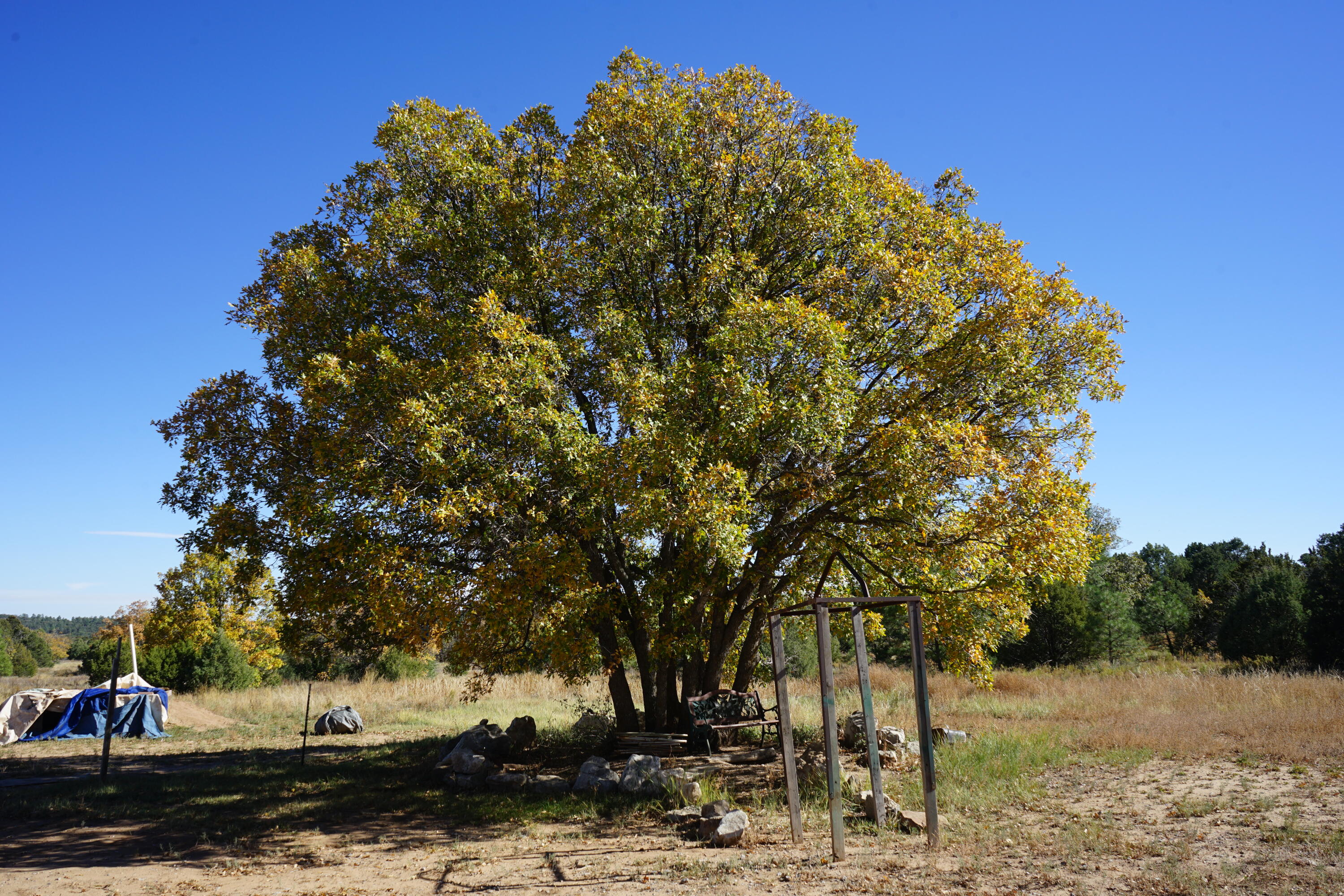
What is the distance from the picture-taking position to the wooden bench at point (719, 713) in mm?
12406

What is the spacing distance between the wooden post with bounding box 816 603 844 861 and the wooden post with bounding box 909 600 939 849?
0.85 metres

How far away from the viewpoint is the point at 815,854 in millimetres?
8094

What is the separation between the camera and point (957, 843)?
26.7 feet

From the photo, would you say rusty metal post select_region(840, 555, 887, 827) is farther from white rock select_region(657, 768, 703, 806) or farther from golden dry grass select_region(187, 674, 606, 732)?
golden dry grass select_region(187, 674, 606, 732)

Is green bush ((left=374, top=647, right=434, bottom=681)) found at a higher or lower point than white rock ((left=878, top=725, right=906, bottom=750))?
lower

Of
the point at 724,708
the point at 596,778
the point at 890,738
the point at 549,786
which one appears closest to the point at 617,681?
the point at 724,708

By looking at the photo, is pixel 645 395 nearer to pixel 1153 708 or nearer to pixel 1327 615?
pixel 1153 708

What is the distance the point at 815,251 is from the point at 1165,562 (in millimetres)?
76740

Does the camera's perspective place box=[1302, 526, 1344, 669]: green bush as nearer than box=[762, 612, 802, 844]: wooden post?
No

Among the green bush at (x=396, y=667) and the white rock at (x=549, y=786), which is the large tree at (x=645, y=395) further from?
the green bush at (x=396, y=667)

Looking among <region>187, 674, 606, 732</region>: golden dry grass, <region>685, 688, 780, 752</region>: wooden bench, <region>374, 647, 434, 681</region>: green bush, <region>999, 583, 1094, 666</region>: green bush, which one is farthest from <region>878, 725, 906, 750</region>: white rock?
<region>374, 647, 434, 681</region>: green bush

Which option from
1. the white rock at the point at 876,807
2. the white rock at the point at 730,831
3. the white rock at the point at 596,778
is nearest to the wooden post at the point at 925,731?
the white rock at the point at 876,807

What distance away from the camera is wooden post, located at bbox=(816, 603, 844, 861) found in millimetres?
7789

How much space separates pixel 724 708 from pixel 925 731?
17.0ft
